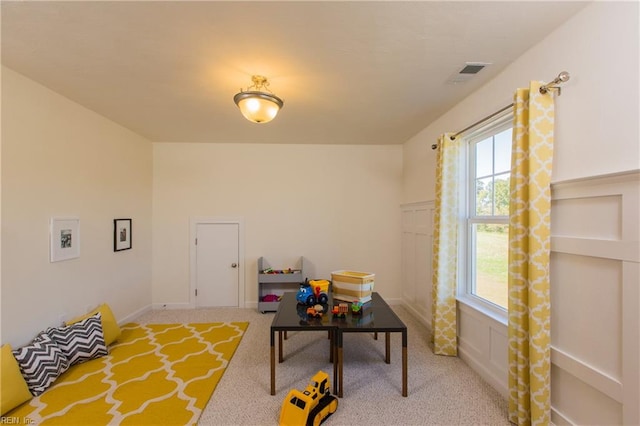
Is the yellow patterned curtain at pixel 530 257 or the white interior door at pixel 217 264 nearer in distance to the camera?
the yellow patterned curtain at pixel 530 257

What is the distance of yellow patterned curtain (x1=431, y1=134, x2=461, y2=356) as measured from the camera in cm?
271

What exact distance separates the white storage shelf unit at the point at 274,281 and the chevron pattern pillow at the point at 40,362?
2140 millimetres

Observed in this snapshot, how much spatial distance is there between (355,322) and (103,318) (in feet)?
8.72

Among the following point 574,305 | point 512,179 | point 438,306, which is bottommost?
point 438,306

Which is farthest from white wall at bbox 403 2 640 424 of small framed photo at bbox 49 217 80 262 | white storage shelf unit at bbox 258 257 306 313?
small framed photo at bbox 49 217 80 262

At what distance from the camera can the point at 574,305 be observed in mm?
1584

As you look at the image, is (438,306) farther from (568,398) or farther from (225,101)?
(225,101)

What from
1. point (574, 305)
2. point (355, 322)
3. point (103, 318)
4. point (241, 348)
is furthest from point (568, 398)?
point (103, 318)

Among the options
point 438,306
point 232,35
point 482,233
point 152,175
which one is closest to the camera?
point 232,35

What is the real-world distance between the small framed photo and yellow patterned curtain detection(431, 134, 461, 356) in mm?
3714

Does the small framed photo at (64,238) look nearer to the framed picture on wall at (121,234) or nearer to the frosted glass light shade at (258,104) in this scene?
the framed picture on wall at (121,234)

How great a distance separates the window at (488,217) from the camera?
2.28 meters

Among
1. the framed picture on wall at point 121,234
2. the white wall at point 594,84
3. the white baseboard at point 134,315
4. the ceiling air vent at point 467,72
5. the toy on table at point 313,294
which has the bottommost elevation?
the white baseboard at point 134,315

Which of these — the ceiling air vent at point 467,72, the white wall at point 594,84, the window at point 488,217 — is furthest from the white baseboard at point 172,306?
the white wall at point 594,84
